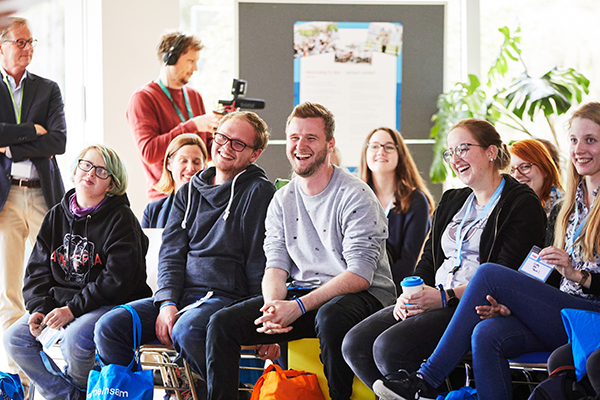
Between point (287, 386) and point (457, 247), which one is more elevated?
point (457, 247)

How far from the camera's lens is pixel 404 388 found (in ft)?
6.54

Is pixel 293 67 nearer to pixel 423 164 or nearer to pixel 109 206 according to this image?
pixel 423 164

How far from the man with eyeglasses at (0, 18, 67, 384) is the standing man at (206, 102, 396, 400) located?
5.33 ft

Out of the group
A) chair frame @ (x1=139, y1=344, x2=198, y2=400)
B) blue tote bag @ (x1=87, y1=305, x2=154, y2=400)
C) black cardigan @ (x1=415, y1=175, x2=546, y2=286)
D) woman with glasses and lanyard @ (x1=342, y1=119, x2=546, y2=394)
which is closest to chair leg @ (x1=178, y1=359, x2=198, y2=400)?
chair frame @ (x1=139, y1=344, x2=198, y2=400)

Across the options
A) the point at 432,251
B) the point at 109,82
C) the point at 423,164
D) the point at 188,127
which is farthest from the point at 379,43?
the point at 432,251

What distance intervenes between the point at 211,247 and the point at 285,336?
22.3 inches

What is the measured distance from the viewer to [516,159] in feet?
10.5

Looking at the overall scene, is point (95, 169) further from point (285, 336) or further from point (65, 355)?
point (285, 336)

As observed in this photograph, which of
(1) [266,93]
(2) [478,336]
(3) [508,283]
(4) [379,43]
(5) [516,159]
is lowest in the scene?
(2) [478,336]

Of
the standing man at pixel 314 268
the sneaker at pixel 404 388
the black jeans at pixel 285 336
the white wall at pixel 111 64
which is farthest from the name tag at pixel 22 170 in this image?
the sneaker at pixel 404 388

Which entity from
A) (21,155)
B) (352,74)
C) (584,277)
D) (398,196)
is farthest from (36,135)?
(584,277)

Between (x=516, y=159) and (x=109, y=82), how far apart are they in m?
3.04

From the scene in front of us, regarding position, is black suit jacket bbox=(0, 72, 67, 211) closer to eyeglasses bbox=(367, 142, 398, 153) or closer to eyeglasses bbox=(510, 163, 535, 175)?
eyeglasses bbox=(367, 142, 398, 153)

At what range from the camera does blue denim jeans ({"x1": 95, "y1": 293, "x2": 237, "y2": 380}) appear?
2.31 metres
